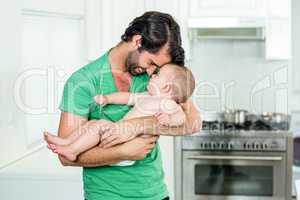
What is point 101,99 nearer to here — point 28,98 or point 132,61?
point 132,61

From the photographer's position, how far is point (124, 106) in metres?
1.11

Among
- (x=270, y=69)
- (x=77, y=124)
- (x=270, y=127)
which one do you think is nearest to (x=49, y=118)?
(x=77, y=124)

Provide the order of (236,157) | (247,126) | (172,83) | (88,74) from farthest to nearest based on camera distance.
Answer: (247,126) < (236,157) < (172,83) < (88,74)

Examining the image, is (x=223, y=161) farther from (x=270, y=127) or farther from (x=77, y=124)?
(x=77, y=124)

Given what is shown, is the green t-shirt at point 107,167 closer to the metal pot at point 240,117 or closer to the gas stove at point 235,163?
the gas stove at point 235,163

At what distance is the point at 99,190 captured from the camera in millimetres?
1122

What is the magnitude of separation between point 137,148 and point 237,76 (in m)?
1.49

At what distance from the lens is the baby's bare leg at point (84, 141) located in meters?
1.07

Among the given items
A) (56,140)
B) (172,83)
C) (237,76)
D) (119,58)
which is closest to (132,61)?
(119,58)

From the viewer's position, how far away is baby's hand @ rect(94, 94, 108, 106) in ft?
3.48

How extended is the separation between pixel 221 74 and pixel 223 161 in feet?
1.83

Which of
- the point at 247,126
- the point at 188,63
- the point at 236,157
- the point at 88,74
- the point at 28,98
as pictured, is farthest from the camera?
the point at 188,63

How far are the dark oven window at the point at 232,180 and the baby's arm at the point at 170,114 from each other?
1020 millimetres

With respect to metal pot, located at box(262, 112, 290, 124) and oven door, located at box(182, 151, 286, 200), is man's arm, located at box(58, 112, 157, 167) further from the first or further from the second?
→ metal pot, located at box(262, 112, 290, 124)
